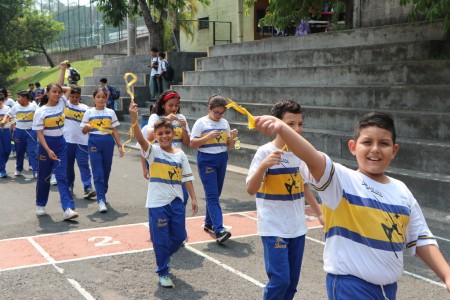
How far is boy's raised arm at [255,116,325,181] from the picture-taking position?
109 inches

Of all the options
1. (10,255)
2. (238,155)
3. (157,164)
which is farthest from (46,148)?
(238,155)

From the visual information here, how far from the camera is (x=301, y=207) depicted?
4625 mm

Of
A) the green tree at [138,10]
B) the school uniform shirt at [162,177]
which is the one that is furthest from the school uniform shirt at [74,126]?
the green tree at [138,10]

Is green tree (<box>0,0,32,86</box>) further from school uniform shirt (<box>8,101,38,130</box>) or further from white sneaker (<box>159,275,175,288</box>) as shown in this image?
white sneaker (<box>159,275,175,288</box>)

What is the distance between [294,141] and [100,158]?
278 inches

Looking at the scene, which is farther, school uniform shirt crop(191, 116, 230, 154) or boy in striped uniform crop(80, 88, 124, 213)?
boy in striped uniform crop(80, 88, 124, 213)

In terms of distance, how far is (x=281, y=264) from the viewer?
429 centimetres

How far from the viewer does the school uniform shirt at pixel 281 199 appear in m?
4.45

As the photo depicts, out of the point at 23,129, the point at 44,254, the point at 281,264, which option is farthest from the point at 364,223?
the point at 23,129

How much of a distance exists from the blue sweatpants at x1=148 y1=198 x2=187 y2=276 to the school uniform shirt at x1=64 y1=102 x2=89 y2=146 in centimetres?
471

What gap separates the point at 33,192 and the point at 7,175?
2.67m

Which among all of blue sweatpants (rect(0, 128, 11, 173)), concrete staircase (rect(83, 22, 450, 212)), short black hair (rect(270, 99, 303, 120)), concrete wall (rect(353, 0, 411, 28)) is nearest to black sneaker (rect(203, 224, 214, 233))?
short black hair (rect(270, 99, 303, 120))

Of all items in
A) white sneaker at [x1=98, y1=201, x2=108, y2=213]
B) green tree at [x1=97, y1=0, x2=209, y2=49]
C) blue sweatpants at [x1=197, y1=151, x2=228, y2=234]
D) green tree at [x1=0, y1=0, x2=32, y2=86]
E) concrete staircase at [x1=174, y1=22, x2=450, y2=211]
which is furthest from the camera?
green tree at [x1=0, y1=0, x2=32, y2=86]

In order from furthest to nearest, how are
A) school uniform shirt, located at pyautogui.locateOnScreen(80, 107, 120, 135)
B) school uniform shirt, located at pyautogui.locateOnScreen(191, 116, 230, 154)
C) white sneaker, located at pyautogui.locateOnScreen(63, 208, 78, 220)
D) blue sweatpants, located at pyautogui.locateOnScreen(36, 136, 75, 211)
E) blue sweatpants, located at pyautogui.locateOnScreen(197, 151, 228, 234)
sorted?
school uniform shirt, located at pyautogui.locateOnScreen(80, 107, 120, 135), blue sweatpants, located at pyautogui.locateOnScreen(36, 136, 75, 211), white sneaker, located at pyautogui.locateOnScreen(63, 208, 78, 220), school uniform shirt, located at pyautogui.locateOnScreen(191, 116, 230, 154), blue sweatpants, located at pyautogui.locateOnScreen(197, 151, 228, 234)
